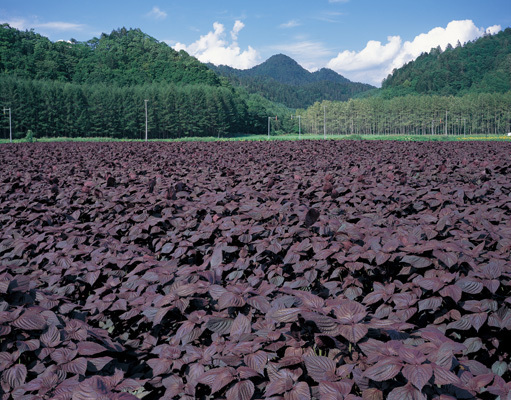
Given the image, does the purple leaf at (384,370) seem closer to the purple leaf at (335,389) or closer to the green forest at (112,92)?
the purple leaf at (335,389)

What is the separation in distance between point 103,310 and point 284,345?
1260 mm

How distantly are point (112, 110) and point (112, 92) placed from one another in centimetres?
519

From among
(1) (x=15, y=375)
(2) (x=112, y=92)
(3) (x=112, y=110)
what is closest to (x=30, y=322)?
(1) (x=15, y=375)

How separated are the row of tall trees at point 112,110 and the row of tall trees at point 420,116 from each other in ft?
131

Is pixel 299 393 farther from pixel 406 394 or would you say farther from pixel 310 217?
pixel 310 217

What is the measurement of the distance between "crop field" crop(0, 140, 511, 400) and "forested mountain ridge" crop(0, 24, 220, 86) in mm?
116472

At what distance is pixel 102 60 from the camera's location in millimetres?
125875

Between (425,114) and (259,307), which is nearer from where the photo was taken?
(259,307)

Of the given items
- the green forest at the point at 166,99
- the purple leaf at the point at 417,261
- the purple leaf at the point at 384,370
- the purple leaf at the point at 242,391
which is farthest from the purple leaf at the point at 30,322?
the green forest at the point at 166,99

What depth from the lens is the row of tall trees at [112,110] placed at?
7756 centimetres

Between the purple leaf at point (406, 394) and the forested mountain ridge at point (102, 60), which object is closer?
the purple leaf at point (406, 394)

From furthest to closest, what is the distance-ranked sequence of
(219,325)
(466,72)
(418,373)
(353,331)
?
(466,72)
(219,325)
(353,331)
(418,373)

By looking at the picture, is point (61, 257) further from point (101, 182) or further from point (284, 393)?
point (101, 182)

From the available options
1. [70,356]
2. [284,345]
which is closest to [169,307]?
[70,356]
